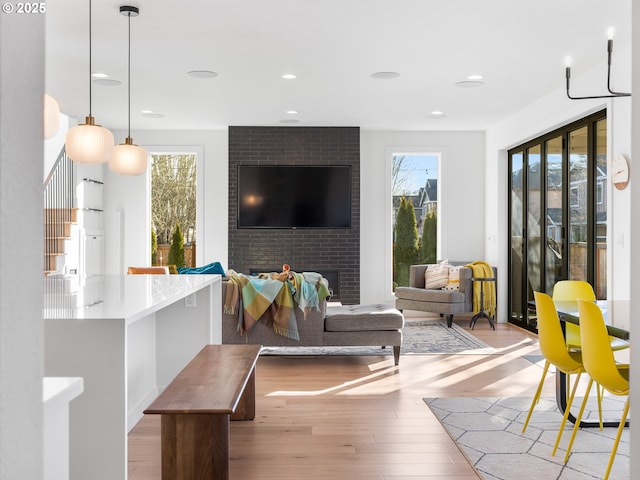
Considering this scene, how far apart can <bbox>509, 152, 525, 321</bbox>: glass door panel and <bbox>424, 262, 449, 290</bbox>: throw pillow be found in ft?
2.92

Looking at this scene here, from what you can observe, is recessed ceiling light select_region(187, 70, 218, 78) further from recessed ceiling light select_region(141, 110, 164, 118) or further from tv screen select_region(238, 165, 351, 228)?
tv screen select_region(238, 165, 351, 228)

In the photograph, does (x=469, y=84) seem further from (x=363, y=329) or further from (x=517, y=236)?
(x=363, y=329)

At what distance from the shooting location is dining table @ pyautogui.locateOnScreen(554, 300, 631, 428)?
254 cm

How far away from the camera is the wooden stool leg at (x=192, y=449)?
2.51m

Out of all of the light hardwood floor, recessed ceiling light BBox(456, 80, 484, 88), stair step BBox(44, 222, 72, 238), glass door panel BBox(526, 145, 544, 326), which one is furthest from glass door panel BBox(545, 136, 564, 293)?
stair step BBox(44, 222, 72, 238)

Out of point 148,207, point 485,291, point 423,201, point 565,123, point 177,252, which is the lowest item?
point 485,291

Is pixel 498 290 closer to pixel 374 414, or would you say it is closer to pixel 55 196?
pixel 374 414

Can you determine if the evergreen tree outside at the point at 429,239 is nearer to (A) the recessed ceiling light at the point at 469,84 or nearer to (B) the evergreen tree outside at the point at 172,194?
(A) the recessed ceiling light at the point at 469,84

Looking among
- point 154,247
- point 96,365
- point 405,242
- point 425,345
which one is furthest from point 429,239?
point 96,365

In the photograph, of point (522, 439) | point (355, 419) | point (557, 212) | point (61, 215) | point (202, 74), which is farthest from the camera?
point (61, 215)

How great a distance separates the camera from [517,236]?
7.92 meters

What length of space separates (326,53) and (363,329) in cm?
237

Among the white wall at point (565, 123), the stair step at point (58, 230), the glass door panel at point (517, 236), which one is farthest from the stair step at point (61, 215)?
the glass door panel at point (517, 236)

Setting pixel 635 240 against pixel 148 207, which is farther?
pixel 148 207
